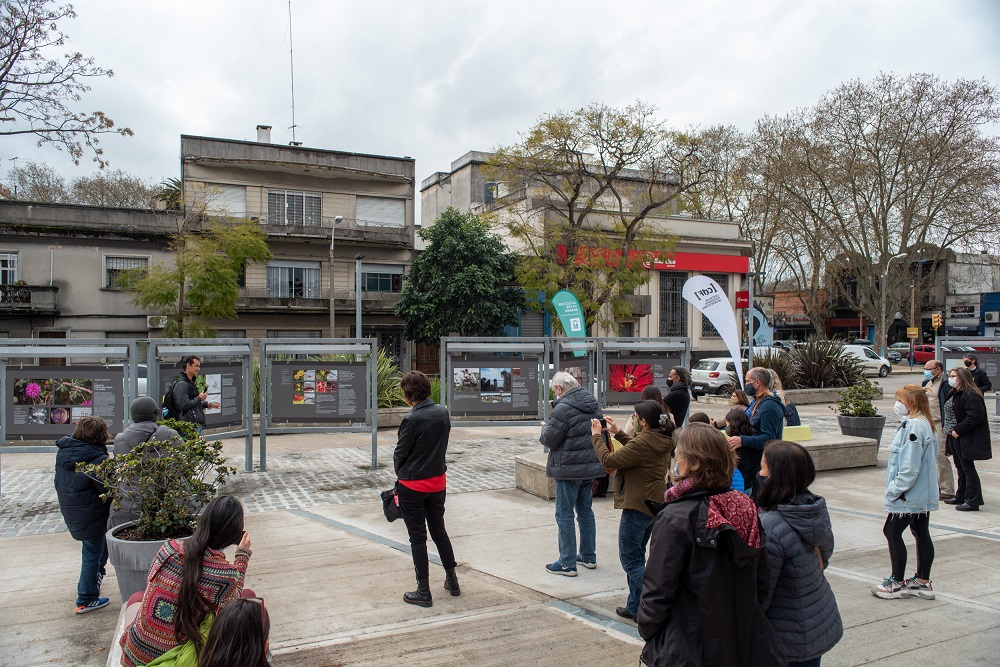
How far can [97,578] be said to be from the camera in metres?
5.40

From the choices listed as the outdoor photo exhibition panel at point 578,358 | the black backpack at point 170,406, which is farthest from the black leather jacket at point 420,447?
the outdoor photo exhibition panel at point 578,358

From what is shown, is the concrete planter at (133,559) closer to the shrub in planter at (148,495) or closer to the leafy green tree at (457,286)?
the shrub in planter at (148,495)

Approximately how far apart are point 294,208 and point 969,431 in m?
32.9

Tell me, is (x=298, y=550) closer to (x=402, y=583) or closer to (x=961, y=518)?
(x=402, y=583)

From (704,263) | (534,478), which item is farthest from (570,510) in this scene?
(704,263)

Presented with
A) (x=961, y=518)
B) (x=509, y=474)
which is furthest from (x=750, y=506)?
(x=509, y=474)

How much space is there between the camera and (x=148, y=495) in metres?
4.86

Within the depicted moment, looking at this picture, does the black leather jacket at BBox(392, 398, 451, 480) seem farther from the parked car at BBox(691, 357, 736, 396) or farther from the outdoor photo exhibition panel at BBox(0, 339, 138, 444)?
the parked car at BBox(691, 357, 736, 396)

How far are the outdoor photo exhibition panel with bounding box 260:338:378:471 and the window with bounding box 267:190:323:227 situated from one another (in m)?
26.0

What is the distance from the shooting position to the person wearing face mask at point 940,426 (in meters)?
8.75

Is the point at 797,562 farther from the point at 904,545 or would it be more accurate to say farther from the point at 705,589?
the point at 904,545

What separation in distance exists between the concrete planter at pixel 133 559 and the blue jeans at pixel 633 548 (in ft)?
10.1

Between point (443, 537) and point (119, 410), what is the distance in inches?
229

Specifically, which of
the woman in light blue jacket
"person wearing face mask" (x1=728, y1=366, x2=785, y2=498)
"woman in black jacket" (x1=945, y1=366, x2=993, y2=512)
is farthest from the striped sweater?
"woman in black jacket" (x1=945, y1=366, x2=993, y2=512)
